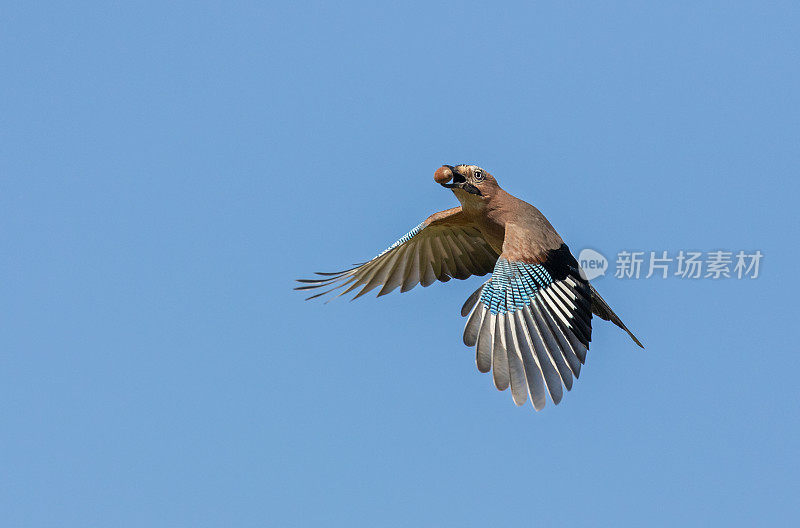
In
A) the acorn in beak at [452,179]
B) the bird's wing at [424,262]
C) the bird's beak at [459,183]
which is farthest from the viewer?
the bird's wing at [424,262]

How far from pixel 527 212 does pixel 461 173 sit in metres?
0.86

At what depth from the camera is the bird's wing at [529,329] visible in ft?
30.6

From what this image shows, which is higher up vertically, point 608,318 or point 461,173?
point 461,173

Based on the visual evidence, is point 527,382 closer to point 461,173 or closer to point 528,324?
point 528,324

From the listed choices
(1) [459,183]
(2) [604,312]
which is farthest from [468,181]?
(2) [604,312]

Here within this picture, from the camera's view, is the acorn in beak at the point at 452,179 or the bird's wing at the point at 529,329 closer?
the bird's wing at the point at 529,329

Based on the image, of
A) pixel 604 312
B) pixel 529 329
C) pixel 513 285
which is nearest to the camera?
pixel 529 329

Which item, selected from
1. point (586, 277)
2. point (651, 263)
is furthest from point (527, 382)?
point (651, 263)

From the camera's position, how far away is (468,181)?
11.2 meters

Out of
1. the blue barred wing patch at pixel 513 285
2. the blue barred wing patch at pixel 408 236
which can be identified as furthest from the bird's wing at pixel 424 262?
the blue barred wing patch at pixel 513 285

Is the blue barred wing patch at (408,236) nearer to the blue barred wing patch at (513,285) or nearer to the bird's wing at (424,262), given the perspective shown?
Answer: the bird's wing at (424,262)

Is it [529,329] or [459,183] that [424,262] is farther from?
[529,329]

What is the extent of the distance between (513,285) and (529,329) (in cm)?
53

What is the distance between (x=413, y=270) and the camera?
518 inches
